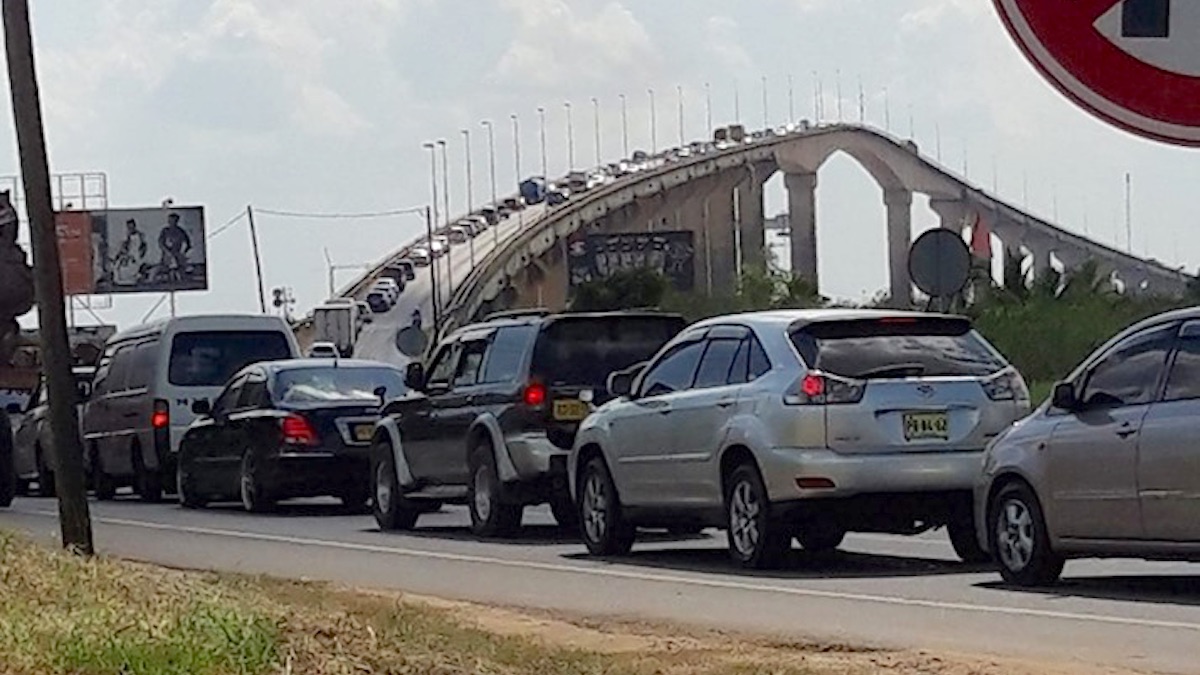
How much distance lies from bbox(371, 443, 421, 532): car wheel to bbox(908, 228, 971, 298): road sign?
525cm

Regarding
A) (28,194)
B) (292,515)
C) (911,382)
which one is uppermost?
(28,194)

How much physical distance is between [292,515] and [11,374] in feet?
15.2

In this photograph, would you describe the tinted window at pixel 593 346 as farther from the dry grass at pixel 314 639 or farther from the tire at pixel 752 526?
the dry grass at pixel 314 639

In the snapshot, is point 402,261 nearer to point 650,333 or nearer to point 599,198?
point 599,198

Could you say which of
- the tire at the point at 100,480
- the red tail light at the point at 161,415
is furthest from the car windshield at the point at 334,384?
the tire at the point at 100,480

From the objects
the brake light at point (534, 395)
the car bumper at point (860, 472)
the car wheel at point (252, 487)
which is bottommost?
the car wheel at point (252, 487)

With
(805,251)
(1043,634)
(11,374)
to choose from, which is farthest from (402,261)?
(1043,634)

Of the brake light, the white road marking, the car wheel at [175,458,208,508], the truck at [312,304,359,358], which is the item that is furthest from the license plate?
the truck at [312,304,359,358]

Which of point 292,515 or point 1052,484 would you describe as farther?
point 292,515

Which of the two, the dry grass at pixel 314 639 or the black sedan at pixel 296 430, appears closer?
the dry grass at pixel 314 639

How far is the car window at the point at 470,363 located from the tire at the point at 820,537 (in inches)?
159

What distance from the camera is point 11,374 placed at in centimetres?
2756

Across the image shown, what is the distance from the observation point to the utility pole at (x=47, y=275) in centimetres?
1473

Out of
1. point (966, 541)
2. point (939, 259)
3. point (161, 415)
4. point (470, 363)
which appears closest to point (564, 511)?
point (470, 363)
